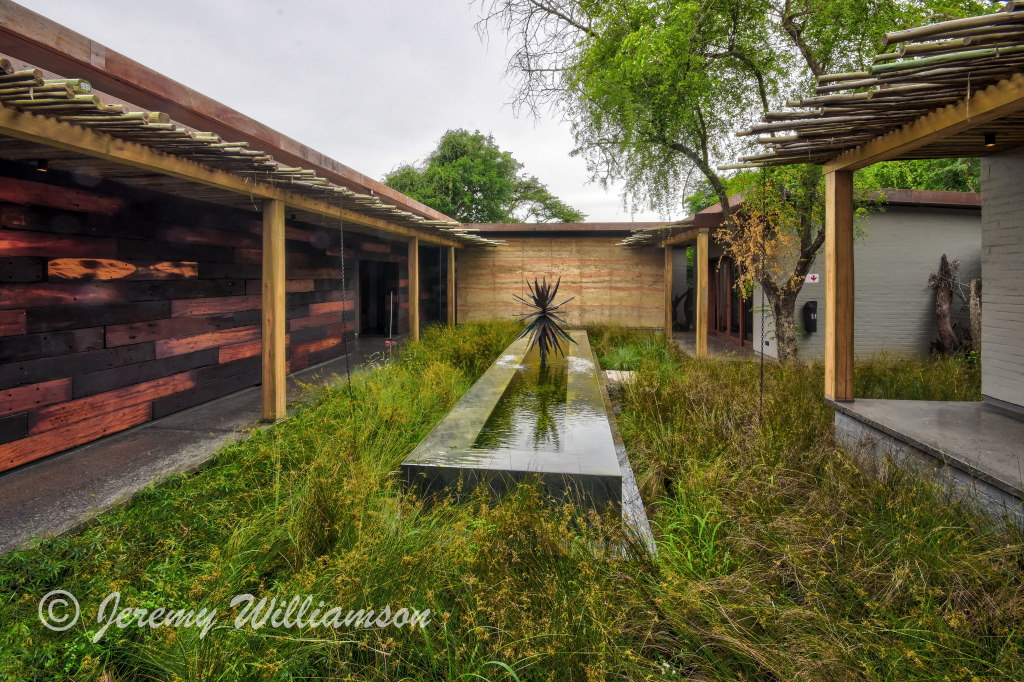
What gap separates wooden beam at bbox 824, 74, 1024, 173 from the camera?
113 inches

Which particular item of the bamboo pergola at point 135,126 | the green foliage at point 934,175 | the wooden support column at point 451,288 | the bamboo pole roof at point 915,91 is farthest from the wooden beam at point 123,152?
the green foliage at point 934,175

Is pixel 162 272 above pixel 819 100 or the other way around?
the other way around

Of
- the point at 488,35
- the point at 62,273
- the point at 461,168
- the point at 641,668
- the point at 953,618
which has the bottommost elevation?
the point at 641,668

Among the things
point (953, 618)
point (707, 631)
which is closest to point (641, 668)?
point (707, 631)

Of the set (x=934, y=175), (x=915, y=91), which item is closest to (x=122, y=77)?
(x=915, y=91)

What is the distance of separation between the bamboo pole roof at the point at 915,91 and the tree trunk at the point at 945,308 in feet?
18.0

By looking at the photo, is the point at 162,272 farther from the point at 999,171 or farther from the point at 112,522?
the point at 999,171

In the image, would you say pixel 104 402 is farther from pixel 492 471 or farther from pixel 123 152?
pixel 492 471

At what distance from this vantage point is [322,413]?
5156 mm

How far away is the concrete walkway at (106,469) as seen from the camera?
126 inches

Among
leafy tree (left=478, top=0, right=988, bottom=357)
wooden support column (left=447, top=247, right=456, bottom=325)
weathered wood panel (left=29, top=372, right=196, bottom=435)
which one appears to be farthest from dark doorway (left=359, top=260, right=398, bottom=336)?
weathered wood panel (left=29, top=372, right=196, bottom=435)

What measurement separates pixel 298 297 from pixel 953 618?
811 centimetres

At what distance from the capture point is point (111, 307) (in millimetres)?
4945

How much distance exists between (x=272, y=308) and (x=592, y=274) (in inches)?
395
